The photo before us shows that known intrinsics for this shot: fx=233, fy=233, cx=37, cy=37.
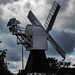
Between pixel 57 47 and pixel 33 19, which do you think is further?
pixel 33 19

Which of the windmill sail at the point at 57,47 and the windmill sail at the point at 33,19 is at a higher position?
the windmill sail at the point at 33,19

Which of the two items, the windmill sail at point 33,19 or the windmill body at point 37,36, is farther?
the windmill sail at point 33,19

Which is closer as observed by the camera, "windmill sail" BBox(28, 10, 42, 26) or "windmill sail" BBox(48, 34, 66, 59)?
"windmill sail" BBox(48, 34, 66, 59)

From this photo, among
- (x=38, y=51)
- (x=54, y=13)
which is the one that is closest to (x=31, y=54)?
(x=38, y=51)

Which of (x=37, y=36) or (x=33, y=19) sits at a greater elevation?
(x=33, y=19)

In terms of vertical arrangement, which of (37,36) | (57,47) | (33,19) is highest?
(33,19)

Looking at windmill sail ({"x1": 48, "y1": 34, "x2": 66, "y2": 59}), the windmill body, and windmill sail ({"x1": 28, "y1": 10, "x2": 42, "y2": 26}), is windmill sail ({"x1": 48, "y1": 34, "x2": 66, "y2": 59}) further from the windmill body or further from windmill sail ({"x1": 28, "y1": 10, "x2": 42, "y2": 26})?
windmill sail ({"x1": 28, "y1": 10, "x2": 42, "y2": 26})

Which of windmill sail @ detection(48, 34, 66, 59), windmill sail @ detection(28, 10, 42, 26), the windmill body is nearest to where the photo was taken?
the windmill body

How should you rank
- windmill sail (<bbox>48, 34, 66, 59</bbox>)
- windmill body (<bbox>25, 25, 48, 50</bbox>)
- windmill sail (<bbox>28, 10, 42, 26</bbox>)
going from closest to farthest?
windmill body (<bbox>25, 25, 48, 50</bbox>) → windmill sail (<bbox>48, 34, 66, 59</bbox>) → windmill sail (<bbox>28, 10, 42, 26</bbox>)

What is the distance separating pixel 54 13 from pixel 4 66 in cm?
2872

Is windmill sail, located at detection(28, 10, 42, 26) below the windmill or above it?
above

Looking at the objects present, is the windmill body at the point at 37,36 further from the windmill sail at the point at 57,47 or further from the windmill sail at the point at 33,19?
the windmill sail at the point at 33,19

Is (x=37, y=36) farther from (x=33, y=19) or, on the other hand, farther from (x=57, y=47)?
(x=33, y=19)

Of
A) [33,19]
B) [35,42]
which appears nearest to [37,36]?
[35,42]
